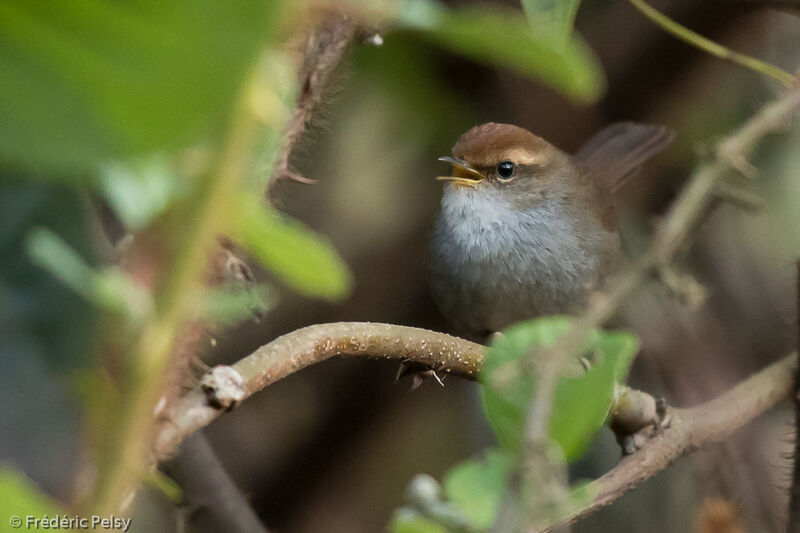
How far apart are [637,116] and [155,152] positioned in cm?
404

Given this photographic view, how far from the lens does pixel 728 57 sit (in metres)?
2.33

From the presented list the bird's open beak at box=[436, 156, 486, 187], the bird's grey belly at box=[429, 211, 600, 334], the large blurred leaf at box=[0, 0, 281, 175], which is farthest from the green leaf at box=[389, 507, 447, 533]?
the bird's open beak at box=[436, 156, 486, 187]

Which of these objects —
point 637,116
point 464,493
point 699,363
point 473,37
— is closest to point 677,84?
point 637,116

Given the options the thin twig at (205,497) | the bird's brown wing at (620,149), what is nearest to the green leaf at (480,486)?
the thin twig at (205,497)

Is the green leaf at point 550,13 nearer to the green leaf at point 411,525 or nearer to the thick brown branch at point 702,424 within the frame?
the green leaf at point 411,525

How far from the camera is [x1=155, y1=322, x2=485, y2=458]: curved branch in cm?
102

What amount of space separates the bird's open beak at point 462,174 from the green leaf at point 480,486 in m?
2.56

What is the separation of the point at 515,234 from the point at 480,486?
2.56m

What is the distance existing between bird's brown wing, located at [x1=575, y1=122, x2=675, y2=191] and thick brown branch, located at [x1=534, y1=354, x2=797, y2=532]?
4.41ft

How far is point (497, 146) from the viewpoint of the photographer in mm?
3420

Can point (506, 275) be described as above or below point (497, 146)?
below

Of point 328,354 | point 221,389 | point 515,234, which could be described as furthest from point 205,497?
point 221,389

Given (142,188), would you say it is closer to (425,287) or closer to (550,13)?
(550,13)

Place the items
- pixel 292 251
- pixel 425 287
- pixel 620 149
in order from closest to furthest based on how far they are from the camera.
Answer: pixel 292 251 < pixel 620 149 < pixel 425 287
